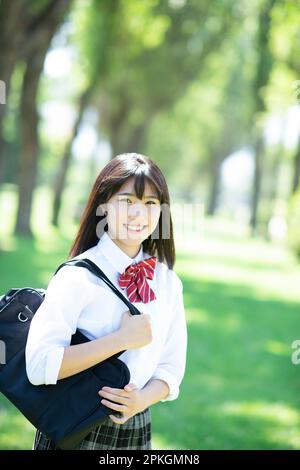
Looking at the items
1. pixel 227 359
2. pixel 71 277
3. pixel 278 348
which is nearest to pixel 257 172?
pixel 278 348

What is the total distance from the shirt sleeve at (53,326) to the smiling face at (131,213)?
26 cm

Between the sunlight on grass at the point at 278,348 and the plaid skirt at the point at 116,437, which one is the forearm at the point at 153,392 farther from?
the sunlight on grass at the point at 278,348

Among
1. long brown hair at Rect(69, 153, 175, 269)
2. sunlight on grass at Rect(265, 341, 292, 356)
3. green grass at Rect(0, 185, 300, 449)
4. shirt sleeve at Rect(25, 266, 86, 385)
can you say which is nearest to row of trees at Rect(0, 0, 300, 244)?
green grass at Rect(0, 185, 300, 449)

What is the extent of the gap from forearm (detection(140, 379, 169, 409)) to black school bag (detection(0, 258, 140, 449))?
13 cm

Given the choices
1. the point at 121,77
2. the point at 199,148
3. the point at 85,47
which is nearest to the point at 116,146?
the point at 121,77

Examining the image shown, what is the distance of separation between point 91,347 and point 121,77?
67.6ft

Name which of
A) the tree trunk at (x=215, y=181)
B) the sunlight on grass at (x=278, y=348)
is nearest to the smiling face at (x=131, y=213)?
the sunlight on grass at (x=278, y=348)

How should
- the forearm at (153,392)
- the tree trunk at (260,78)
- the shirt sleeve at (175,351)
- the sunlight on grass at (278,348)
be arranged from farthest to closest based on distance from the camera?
the tree trunk at (260,78)
the sunlight on grass at (278,348)
the shirt sleeve at (175,351)
the forearm at (153,392)

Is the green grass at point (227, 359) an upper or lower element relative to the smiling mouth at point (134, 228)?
lower

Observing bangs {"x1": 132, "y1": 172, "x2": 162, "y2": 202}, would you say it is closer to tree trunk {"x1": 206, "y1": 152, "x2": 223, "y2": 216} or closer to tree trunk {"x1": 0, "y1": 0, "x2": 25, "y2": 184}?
tree trunk {"x1": 0, "y1": 0, "x2": 25, "y2": 184}

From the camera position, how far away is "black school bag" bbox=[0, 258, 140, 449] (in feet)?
6.70

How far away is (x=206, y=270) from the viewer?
1650 cm

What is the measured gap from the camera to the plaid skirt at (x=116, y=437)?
2283mm
